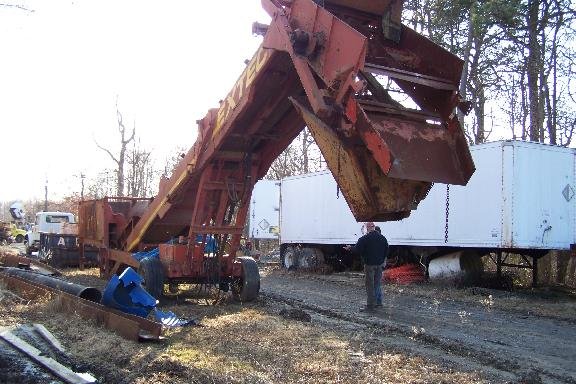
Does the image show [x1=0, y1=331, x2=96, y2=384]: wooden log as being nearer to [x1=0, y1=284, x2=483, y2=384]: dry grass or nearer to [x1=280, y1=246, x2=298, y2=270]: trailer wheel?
[x1=0, y1=284, x2=483, y2=384]: dry grass

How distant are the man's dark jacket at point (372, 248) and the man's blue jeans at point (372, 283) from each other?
12cm

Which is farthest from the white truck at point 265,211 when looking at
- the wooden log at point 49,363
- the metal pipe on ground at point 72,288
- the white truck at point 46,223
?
the wooden log at point 49,363

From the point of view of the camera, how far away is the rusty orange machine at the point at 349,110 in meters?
5.74

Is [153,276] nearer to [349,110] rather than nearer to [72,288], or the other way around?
[72,288]

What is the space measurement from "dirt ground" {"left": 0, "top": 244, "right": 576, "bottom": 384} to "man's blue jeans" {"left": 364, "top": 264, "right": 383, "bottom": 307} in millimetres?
485

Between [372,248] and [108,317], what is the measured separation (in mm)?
5400

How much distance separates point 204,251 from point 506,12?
14278 mm

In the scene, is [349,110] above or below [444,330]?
above

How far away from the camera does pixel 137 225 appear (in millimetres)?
12195

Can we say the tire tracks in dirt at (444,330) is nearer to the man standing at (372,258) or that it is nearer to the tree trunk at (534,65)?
the man standing at (372,258)

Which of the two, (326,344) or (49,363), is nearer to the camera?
(49,363)

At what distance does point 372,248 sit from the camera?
11203 mm

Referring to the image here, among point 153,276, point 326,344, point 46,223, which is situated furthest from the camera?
point 46,223

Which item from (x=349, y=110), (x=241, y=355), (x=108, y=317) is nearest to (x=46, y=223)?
(x=108, y=317)
